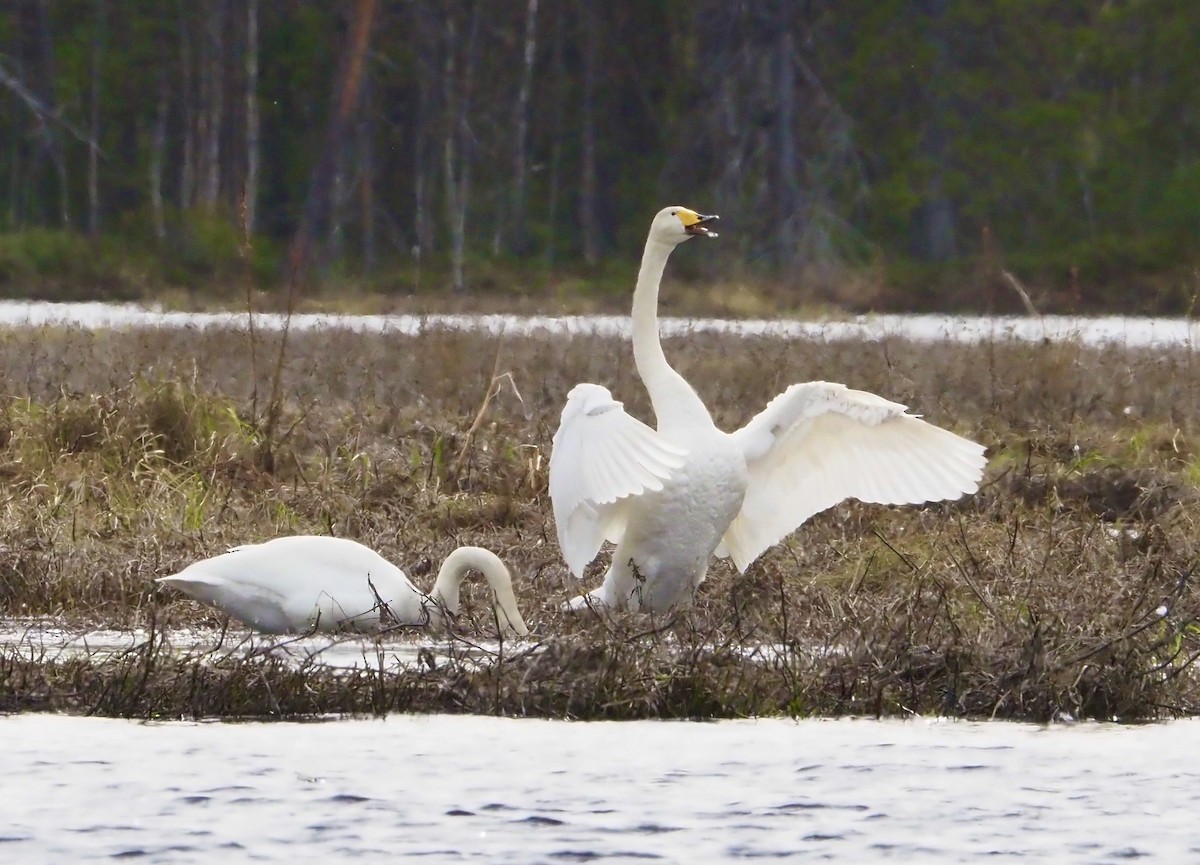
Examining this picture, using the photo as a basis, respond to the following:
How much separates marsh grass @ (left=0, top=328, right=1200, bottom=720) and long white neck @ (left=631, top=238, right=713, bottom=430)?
66cm

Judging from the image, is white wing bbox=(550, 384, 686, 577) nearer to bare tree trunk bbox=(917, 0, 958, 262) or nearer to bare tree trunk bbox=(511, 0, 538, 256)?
bare tree trunk bbox=(917, 0, 958, 262)

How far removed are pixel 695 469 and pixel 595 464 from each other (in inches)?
16.5

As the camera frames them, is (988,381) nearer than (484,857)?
No

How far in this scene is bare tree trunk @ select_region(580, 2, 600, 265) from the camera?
123 feet

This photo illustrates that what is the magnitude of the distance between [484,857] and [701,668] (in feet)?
5.05

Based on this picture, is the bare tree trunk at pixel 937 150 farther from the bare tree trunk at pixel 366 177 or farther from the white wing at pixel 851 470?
the white wing at pixel 851 470

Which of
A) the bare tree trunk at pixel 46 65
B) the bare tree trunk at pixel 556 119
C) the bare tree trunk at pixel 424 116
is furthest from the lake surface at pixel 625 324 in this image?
the bare tree trunk at pixel 556 119

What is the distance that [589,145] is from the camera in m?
38.4

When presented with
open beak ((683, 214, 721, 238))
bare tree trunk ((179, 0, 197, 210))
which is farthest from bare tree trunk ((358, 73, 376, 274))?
open beak ((683, 214, 721, 238))

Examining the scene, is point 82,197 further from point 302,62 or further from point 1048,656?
point 1048,656

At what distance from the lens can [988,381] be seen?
43.7 feet

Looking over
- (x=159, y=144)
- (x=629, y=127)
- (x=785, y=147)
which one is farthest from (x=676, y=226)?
(x=629, y=127)

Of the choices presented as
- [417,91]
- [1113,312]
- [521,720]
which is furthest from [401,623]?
[417,91]

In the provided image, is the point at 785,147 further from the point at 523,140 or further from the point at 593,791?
the point at 593,791
